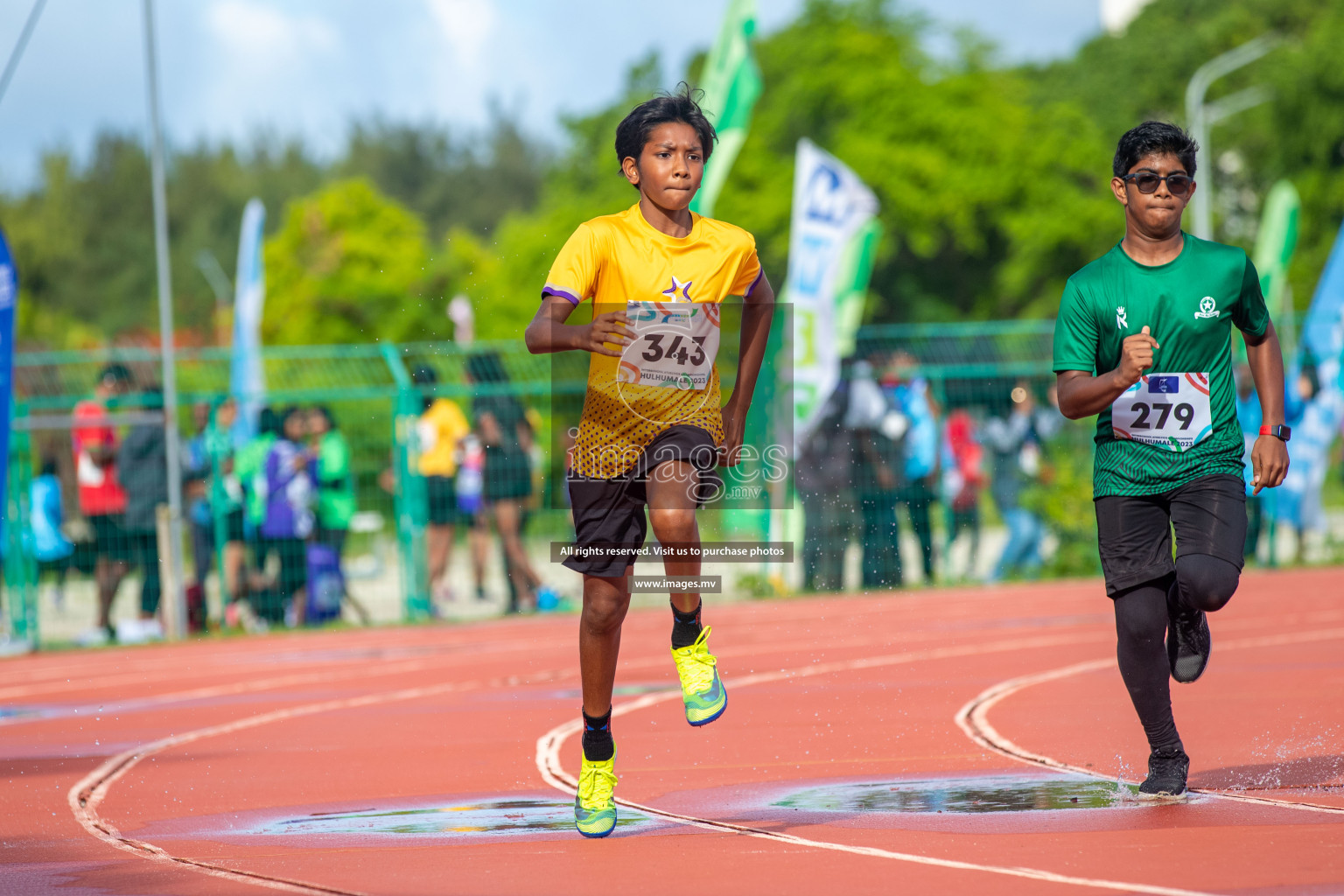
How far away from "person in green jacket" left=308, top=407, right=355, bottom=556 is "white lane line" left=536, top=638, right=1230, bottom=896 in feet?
19.8

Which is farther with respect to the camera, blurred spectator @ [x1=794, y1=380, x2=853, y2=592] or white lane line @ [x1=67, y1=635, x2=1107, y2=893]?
blurred spectator @ [x1=794, y1=380, x2=853, y2=592]

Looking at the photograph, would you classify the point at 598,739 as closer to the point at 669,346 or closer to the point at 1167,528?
the point at 669,346

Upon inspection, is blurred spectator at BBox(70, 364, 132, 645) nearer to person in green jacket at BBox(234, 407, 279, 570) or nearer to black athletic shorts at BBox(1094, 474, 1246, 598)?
person in green jacket at BBox(234, 407, 279, 570)

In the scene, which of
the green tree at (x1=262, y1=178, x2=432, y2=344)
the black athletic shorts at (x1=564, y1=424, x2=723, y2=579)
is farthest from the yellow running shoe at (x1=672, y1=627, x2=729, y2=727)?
the green tree at (x1=262, y1=178, x2=432, y2=344)

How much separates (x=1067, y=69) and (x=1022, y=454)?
163 feet

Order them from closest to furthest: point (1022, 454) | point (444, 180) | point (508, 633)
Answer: point (508, 633), point (1022, 454), point (444, 180)

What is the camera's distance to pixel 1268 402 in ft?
18.4

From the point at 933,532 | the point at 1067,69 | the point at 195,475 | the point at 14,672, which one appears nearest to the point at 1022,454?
the point at 933,532

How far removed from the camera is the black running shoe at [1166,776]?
5.41 m

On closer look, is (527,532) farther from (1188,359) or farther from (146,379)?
(1188,359)

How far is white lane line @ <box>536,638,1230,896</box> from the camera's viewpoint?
13.9ft

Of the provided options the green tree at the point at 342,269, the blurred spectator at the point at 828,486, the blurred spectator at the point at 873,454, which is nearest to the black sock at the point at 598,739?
the blurred spectator at the point at 828,486

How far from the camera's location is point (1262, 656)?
393 inches

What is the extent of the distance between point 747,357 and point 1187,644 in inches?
69.5
